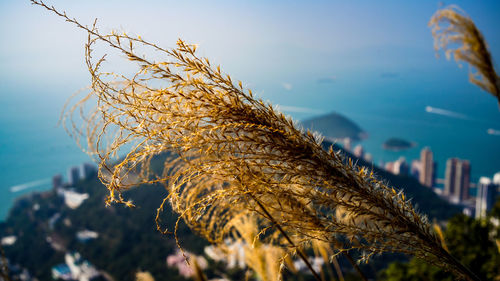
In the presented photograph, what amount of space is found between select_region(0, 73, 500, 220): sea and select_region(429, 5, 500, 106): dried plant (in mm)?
16431

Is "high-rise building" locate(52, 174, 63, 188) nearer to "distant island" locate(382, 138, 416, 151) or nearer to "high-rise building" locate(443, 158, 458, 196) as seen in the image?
"high-rise building" locate(443, 158, 458, 196)

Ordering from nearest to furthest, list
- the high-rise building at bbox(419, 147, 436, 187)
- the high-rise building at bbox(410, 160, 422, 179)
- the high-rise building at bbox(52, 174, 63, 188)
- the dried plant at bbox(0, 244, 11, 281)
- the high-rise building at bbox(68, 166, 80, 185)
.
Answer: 1. the dried plant at bbox(0, 244, 11, 281)
2. the high-rise building at bbox(52, 174, 63, 188)
3. the high-rise building at bbox(68, 166, 80, 185)
4. the high-rise building at bbox(419, 147, 436, 187)
5. the high-rise building at bbox(410, 160, 422, 179)

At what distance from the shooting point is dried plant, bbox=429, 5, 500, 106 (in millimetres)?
1939

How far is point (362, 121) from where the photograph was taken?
57.9 m

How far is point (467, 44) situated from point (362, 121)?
59.3 m

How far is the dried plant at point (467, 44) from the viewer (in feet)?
6.36

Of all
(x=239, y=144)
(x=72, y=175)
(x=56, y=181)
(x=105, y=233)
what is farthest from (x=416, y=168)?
(x=239, y=144)

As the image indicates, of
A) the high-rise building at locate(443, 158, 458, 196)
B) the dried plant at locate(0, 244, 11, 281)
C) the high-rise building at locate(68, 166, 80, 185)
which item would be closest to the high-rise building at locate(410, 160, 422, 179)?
the high-rise building at locate(443, 158, 458, 196)

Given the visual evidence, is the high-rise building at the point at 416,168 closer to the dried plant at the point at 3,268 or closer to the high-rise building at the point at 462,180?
the high-rise building at the point at 462,180

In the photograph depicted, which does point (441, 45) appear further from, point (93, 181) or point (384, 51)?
point (384, 51)

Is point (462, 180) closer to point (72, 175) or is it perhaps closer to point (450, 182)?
point (450, 182)

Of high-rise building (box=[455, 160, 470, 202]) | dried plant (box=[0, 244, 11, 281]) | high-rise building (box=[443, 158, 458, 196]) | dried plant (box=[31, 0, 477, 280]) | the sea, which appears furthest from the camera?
the sea

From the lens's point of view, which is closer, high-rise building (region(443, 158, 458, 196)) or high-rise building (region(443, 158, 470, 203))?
high-rise building (region(443, 158, 470, 203))

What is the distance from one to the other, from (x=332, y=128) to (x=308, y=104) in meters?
16.9
